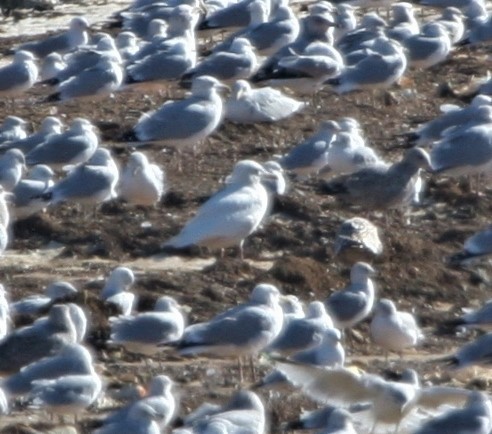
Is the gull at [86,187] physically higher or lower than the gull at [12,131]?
higher

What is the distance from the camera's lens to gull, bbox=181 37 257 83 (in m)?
18.5

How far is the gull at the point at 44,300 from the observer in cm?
1194

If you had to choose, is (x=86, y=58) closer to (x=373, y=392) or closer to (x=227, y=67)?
(x=227, y=67)

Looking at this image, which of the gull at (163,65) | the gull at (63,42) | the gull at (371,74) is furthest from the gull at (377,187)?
the gull at (63,42)

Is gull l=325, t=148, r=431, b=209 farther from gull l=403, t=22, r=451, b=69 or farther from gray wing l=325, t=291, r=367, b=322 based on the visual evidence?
gull l=403, t=22, r=451, b=69

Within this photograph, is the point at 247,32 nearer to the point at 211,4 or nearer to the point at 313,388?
the point at 211,4

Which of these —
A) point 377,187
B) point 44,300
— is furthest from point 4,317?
point 377,187

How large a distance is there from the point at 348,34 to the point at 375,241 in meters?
7.28

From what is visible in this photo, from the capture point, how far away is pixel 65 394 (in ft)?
33.1

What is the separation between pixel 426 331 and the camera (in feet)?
40.8

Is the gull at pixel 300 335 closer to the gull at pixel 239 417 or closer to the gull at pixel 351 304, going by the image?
the gull at pixel 351 304

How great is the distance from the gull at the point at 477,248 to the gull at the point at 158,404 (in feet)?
10.7

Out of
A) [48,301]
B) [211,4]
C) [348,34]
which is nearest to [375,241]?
[48,301]

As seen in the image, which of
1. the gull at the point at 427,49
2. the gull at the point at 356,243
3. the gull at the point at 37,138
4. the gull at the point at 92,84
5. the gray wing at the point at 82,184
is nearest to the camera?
the gull at the point at 356,243
